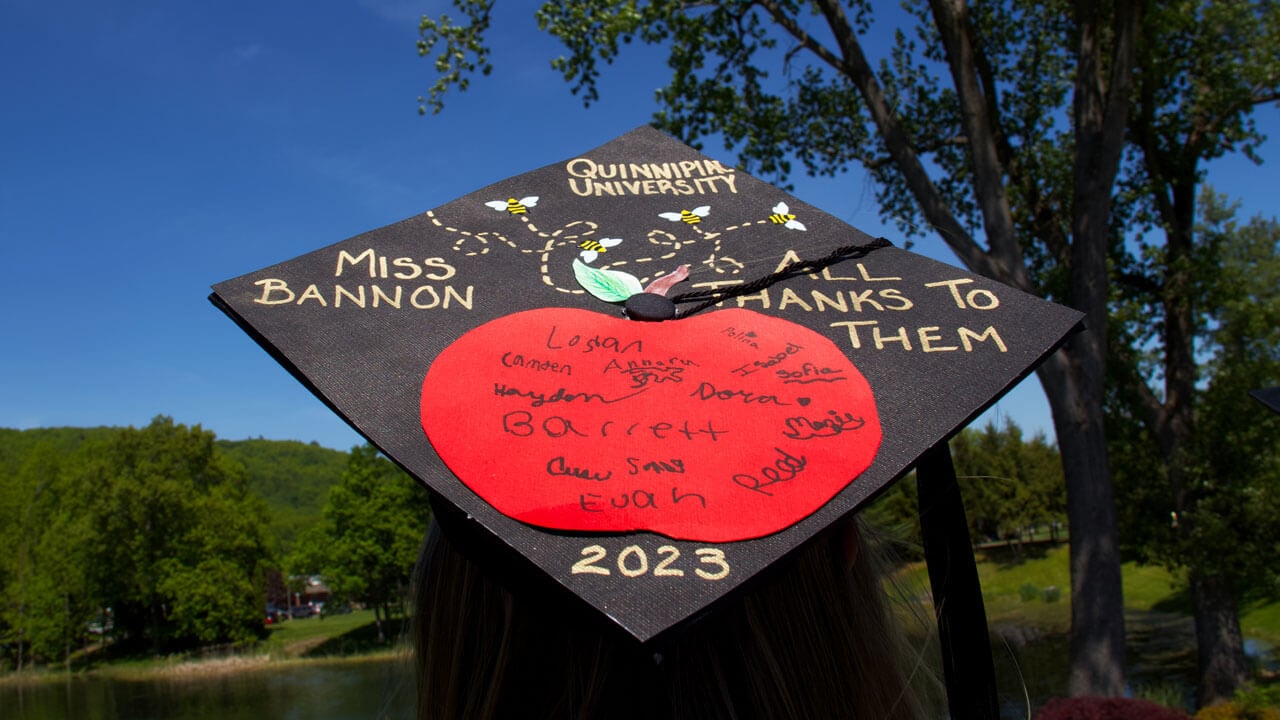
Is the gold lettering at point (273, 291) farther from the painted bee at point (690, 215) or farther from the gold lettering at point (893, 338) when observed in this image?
the gold lettering at point (893, 338)

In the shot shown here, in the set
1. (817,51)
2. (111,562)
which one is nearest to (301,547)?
(111,562)

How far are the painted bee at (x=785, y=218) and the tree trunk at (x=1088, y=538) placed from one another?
765 cm

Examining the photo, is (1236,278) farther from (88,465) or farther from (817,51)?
(88,465)

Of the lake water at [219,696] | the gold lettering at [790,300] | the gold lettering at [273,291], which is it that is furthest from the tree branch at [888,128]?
the lake water at [219,696]

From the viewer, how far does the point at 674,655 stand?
1153 millimetres

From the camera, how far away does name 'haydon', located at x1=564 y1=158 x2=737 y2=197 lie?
2.03 meters

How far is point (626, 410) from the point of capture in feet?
4.40

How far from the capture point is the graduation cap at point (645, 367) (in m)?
1.18

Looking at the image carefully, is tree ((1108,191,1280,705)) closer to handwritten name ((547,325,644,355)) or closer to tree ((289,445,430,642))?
handwritten name ((547,325,644,355))

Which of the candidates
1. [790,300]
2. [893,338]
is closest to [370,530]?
[790,300]

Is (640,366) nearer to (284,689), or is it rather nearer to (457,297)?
(457,297)

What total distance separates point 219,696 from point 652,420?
2965cm

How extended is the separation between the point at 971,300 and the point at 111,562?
41565 millimetres

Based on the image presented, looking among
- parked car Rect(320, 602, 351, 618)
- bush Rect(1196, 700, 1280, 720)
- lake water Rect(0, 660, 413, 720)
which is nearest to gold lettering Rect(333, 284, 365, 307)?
bush Rect(1196, 700, 1280, 720)
